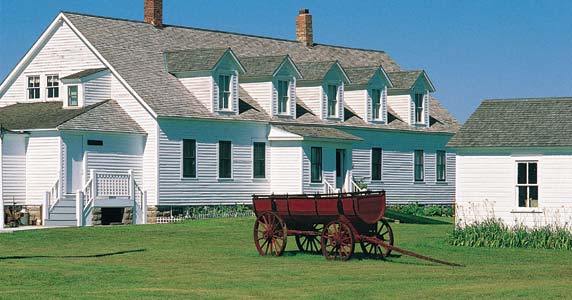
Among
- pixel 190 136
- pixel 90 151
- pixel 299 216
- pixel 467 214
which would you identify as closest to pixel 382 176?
pixel 190 136

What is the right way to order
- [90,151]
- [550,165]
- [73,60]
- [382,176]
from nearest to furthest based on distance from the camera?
[550,165], [90,151], [73,60], [382,176]

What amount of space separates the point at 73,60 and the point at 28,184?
638cm

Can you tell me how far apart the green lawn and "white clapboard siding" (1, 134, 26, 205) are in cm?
744

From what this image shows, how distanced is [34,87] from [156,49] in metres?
5.67

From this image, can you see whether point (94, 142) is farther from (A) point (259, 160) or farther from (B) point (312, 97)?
(B) point (312, 97)

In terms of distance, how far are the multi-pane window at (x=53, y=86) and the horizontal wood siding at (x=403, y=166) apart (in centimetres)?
1464

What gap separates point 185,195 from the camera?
53.5 metres

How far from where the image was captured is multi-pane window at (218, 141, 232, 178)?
2168 inches

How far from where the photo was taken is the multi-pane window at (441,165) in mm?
67688

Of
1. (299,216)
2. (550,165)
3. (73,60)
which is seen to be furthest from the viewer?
(73,60)

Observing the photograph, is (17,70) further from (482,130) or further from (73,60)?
(482,130)

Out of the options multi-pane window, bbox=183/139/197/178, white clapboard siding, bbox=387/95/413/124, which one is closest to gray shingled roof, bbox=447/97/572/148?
multi-pane window, bbox=183/139/197/178

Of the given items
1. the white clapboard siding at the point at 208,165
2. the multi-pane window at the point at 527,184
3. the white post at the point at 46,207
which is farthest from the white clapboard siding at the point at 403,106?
the multi-pane window at the point at 527,184

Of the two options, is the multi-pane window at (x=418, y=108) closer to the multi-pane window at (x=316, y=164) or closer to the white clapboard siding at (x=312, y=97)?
the white clapboard siding at (x=312, y=97)
